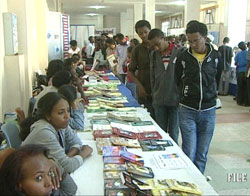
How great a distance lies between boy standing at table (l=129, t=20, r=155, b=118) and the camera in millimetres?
3848

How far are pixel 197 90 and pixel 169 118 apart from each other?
92 cm

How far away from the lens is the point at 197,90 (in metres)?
2.65

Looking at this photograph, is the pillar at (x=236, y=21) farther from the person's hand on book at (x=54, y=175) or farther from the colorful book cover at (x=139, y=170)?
the person's hand on book at (x=54, y=175)

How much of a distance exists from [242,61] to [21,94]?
5.29 metres

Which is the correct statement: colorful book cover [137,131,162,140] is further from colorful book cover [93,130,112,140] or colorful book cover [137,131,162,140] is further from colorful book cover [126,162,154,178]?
colorful book cover [126,162,154,178]

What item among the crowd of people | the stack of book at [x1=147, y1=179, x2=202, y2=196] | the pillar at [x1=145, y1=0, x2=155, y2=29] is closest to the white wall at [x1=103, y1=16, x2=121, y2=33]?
the pillar at [x1=145, y1=0, x2=155, y2=29]

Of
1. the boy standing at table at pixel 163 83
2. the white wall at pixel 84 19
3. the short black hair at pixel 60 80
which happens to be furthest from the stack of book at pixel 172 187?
the white wall at pixel 84 19

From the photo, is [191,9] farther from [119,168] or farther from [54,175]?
[54,175]

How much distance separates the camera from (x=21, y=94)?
4.32 meters

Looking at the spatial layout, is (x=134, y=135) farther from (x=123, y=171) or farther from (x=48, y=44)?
(x=48, y=44)

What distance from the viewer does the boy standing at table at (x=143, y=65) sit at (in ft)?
12.6

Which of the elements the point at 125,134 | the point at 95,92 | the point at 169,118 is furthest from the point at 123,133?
the point at 95,92

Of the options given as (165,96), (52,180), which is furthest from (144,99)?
(52,180)

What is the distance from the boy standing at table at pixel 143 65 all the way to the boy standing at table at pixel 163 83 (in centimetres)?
37
